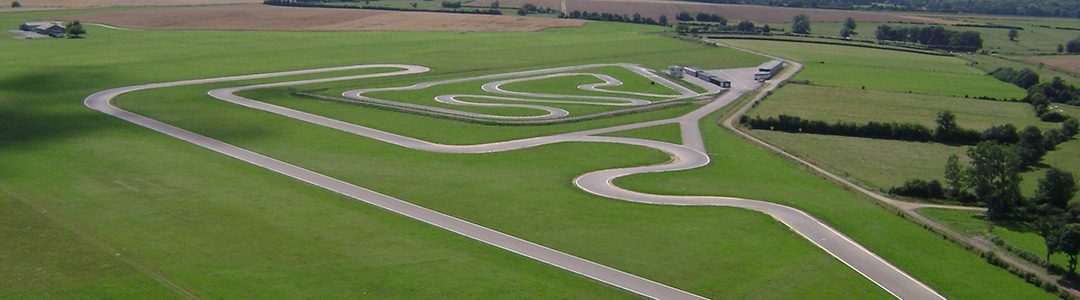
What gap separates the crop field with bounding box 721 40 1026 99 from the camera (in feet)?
317

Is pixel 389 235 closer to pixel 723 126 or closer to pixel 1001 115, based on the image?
pixel 723 126

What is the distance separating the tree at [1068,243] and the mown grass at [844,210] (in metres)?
2.52

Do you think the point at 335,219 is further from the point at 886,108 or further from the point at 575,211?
the point at 886,108

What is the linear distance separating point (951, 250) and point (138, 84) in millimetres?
68893

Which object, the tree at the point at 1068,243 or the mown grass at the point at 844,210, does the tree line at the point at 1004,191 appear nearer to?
the mown grass at the point at 844,210

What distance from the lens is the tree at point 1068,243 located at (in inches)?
1587

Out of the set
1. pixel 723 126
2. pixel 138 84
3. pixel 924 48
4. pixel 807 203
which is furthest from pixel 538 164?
pixel 924 48

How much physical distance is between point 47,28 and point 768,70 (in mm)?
90843

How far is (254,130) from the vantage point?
66.1m

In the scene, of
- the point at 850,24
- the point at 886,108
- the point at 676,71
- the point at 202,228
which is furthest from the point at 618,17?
the point at 202,228

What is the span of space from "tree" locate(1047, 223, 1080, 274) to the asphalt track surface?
720cm

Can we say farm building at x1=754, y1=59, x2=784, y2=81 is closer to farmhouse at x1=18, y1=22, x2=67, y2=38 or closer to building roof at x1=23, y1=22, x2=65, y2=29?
farmhouse at x1=18, y1=22, x2=67, y2=38

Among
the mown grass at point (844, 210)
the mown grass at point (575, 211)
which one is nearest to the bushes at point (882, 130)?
the mown grass at point (844, 210)

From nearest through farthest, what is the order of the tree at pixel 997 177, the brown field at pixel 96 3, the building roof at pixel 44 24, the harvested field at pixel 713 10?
the tree at pixel 997 177
the building roof at pixel 44 24
the brown field at pixel 96 3
the harvested field at pixel 713 10
